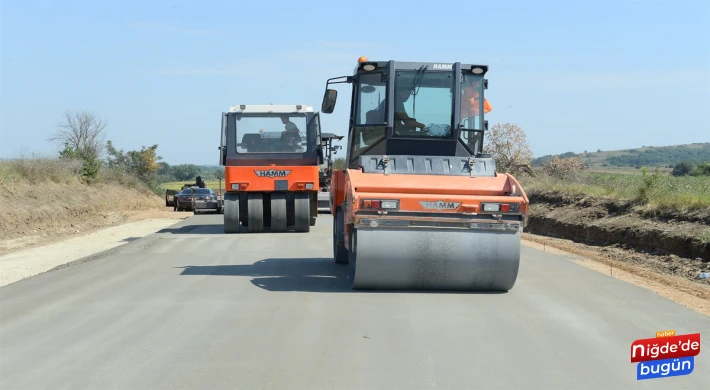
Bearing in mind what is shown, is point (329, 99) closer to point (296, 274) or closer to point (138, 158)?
point (296, 274)

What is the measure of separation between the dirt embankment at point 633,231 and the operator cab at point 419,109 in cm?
553

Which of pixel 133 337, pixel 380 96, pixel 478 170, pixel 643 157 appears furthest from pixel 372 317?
pixel 643 157

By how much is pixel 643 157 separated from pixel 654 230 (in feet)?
282

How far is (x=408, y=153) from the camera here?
1161 centimetres

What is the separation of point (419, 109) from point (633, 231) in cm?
959

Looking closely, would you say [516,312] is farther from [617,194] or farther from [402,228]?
[617,194]

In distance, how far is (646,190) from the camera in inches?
827

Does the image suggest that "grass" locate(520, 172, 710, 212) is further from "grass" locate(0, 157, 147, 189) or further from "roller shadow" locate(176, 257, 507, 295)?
"grass" locate(0, 157, 147, 189)

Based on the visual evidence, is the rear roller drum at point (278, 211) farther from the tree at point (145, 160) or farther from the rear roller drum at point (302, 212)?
the tree at point (145, 160)

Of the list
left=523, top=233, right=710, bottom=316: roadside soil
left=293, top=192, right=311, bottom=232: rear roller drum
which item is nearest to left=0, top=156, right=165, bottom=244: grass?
left=293, top=192, right=311, bottom=232: rear roller drum

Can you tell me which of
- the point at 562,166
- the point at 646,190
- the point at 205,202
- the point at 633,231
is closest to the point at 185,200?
the point at 205,202

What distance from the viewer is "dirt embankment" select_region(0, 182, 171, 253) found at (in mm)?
24781

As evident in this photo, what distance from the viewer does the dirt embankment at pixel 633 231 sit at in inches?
617

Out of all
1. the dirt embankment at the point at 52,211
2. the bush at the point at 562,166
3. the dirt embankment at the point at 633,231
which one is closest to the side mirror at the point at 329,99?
the dirt embankment at the point at 633,231
